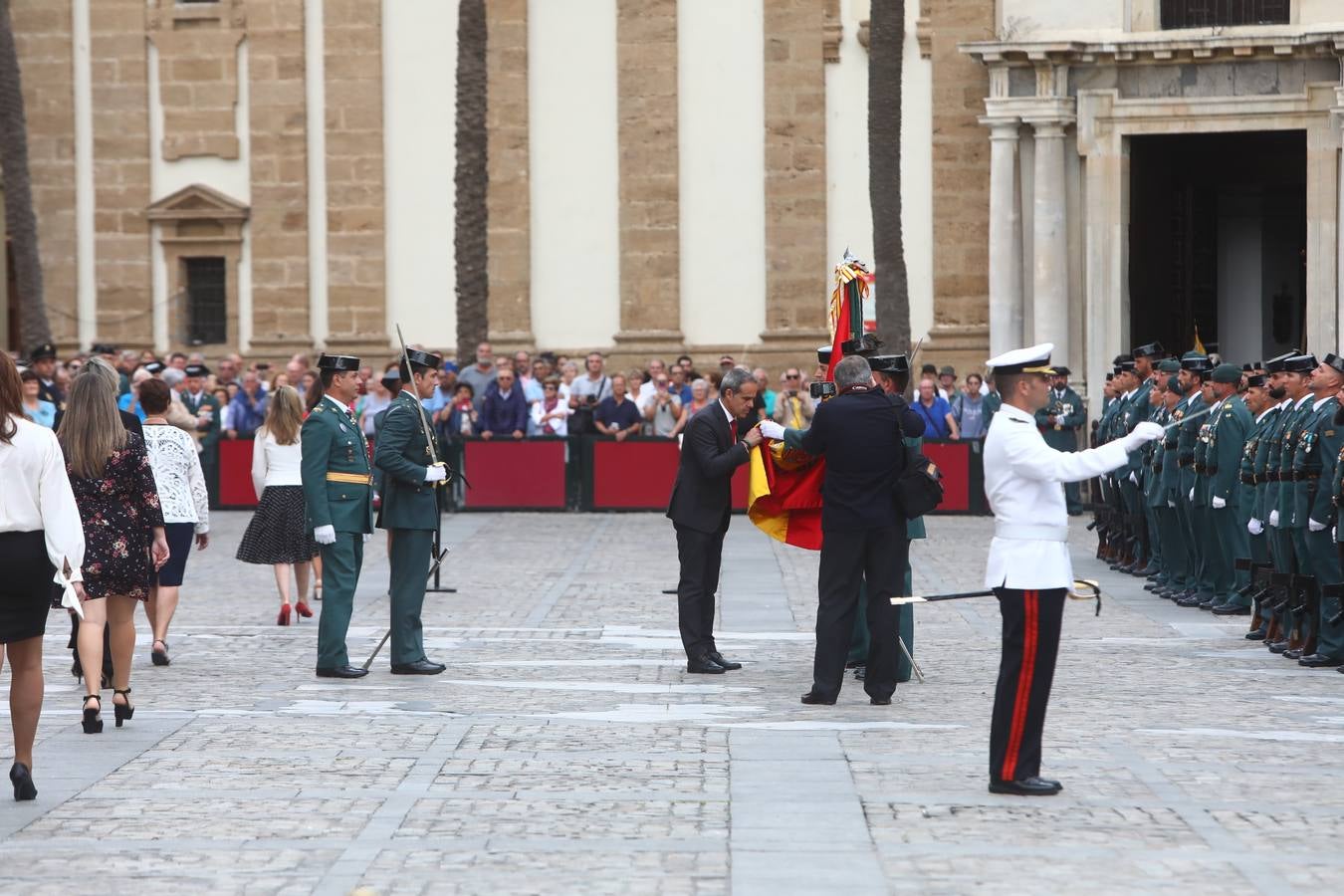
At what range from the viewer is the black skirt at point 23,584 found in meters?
8.86

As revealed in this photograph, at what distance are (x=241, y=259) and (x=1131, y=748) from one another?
27.4 m

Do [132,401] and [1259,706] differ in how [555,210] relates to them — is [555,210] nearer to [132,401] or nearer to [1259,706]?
[132,401]

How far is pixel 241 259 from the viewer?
117 feet

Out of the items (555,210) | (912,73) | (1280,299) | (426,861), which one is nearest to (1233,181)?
(1280,299)

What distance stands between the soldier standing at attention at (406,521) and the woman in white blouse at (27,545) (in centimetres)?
411

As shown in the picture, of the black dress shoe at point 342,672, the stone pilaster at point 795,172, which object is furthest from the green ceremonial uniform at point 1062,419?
the black dress shoe at point 342,672

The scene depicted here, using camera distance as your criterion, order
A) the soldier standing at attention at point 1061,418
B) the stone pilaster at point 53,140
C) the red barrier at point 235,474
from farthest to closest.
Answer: the stone pilaster at point 53,140 → the red barrier at point 235,474 → the soldier standing at attention at point 1061,418

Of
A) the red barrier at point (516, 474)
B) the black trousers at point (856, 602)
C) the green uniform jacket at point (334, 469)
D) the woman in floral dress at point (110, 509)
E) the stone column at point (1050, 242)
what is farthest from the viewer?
the stone column at point (1050, 242)

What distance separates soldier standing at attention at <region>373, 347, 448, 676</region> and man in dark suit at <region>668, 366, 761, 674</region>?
A: 60.1 inches

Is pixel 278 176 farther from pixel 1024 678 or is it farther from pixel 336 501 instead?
pixel 1024 678

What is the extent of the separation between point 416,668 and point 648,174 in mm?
21753

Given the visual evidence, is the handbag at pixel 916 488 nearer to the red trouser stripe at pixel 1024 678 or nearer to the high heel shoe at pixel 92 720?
the red trouser stripe at pixel 1024 678

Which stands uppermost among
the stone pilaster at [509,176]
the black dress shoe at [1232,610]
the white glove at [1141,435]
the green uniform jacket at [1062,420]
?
the stone pilaster at [509,176]

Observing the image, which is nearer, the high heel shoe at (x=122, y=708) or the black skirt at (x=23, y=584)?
the black skirt at (x=23, y=584)
